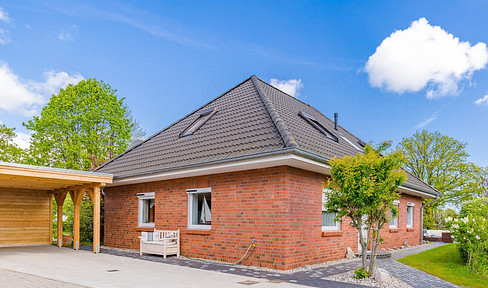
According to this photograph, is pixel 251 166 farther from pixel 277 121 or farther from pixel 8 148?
pixel 8 148

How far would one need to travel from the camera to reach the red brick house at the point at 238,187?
892 cm

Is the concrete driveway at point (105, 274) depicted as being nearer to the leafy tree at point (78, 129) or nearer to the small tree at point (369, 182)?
the small tree at point (369, 182)

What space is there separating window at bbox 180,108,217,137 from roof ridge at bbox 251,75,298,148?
1.84 m

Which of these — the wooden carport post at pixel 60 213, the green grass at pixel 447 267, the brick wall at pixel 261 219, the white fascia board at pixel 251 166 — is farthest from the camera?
the wooden carport post at pixel 60 213

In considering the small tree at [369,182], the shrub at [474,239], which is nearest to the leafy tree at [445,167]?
the shrub at [474,239]

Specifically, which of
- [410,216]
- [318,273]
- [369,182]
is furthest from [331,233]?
[410,216]

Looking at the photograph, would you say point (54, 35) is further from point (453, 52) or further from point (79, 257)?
point (453, 52)

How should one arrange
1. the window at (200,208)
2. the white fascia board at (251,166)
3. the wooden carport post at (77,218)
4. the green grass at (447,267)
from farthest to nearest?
the wooden carport post at (77,218)
the window at (200,208)
the white fascia board at (251,166)
the green grass at (447,267)

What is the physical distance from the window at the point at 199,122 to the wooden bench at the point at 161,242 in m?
3.36

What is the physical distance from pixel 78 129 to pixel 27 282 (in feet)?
54.8

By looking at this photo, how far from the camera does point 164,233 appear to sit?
11.8 m

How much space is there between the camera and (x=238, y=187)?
980 cm

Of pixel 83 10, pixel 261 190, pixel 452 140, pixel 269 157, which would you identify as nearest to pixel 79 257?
pixel 261 190

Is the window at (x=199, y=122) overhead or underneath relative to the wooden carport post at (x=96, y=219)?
overhead
